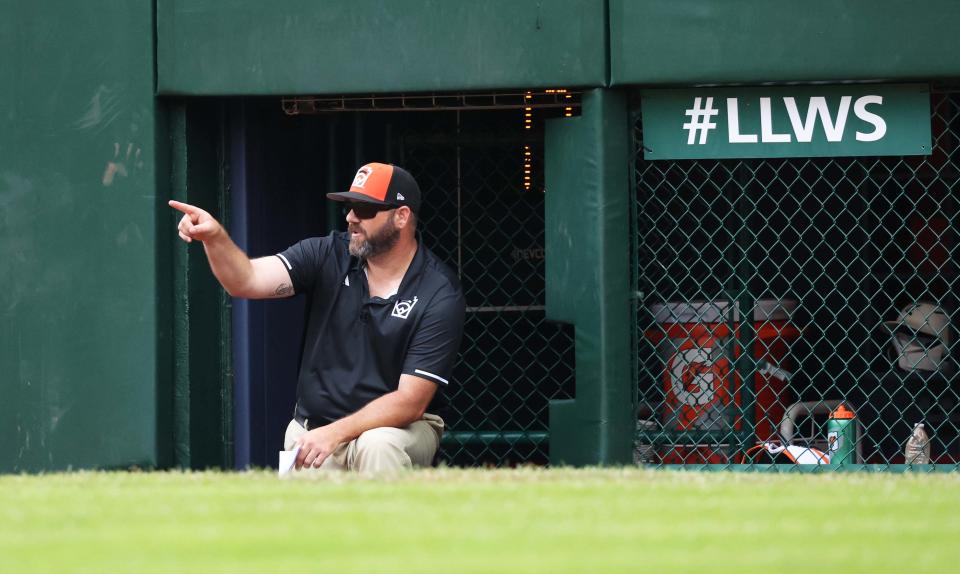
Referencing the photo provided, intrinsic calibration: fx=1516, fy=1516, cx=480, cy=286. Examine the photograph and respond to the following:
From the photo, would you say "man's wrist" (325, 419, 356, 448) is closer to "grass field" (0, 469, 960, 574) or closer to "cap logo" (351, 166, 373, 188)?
"cap logo" (351, 166, 373, 188)

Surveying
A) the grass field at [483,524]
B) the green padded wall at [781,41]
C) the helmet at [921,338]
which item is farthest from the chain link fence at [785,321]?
the grass field at [483,524]

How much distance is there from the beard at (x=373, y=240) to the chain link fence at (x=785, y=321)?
102 centimetres

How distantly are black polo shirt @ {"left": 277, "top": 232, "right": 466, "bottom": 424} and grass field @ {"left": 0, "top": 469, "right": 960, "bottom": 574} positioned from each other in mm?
1458

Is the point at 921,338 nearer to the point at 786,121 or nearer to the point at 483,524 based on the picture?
the point at 786,121

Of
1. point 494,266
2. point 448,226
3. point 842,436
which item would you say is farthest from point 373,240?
point 842,436

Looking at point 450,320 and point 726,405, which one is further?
point 726,405

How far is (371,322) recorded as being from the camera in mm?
6168

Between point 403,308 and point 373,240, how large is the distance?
12.1 inches

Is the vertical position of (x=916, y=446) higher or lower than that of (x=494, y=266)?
lower

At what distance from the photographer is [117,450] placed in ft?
20.7

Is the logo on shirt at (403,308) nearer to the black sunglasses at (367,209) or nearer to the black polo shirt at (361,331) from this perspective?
the black polo shirt at (361,331)

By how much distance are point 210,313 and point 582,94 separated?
1.89 metres

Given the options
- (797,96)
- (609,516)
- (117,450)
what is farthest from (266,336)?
(609,516)

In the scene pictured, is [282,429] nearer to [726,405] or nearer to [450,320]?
[450,320]
